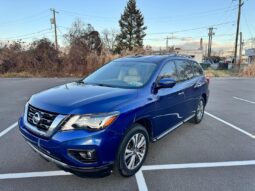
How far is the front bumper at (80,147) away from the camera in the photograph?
2.78 metres

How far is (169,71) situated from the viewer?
4.35 m

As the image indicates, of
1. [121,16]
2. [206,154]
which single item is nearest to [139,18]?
→ [121,16]

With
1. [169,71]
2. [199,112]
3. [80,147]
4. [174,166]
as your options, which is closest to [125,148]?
[80,147]

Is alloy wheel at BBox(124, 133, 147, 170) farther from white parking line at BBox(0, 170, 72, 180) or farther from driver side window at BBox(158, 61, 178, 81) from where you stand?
driver side window at BBox(158, 61, 178, 81)

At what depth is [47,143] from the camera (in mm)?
2877

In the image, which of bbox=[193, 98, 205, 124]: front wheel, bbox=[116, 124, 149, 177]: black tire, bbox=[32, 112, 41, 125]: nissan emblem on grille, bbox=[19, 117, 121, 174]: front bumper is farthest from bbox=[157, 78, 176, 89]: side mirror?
bbox=[193, 98, 205, 124]: front wheel

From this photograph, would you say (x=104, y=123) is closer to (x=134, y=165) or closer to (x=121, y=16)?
(x=134, y=165)

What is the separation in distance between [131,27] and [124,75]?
1771 inches

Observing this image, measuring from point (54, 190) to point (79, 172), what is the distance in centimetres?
46

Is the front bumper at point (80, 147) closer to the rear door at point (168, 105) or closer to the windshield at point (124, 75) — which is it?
the rear door at point (168, 105)

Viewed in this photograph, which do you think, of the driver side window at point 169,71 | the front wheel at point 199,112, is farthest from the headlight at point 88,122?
the front wheel at point 199,112

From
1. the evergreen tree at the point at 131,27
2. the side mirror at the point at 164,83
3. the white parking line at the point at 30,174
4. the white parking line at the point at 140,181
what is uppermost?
the evergreen tree at the point at 131,27

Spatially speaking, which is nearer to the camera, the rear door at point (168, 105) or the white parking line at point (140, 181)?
the white parking line at point (140, 181)

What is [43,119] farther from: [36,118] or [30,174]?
[30,174]
